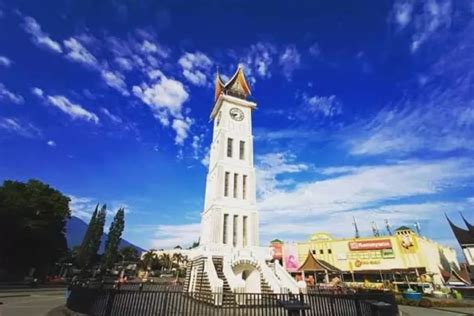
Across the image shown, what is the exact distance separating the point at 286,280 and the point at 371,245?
111ft

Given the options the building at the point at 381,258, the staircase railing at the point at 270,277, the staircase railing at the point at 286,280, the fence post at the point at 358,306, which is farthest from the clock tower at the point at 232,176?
the building at the point at 381,258

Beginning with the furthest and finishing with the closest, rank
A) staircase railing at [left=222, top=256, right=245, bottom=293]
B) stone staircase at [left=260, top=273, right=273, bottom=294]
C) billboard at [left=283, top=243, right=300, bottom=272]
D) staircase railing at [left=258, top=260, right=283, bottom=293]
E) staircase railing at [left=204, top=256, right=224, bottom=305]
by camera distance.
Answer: billboard at [left=283, top=243, right=300, bottom=272] → stone staircase at [left=260, top=273, right=273, bottom=294] → staircase railing at [left=258, top=260, right=283, bottom=293] → staircase railing at [left=222, top=256, right=245, bottom=293] → staircase railing at [left=204, top=256, right=224, bottom=305]

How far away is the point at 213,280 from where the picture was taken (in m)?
17.2

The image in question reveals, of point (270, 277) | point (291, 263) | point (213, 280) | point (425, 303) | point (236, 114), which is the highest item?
point (236, 114)

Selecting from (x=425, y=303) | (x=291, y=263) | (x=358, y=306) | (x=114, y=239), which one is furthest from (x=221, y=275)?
(x=114, y=239)

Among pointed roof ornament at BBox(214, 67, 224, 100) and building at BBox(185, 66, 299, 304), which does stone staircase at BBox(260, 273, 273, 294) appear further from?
pointed roof ornament at BBox(214, 67, 224, 100)

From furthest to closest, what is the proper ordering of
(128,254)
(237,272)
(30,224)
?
1. (128,254)
2. (30,224)
3. (237,272)

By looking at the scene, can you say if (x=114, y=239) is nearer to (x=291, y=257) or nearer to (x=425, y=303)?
(x=291, y=257)

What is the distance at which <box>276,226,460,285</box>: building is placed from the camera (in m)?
42.5

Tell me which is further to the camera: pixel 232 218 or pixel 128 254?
pixel 128 254

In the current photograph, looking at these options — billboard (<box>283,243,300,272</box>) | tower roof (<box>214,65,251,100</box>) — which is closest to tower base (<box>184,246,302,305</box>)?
tower roof (<box>214,65,251,100</box>)

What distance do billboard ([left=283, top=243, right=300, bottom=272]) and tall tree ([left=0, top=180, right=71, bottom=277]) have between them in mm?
37385

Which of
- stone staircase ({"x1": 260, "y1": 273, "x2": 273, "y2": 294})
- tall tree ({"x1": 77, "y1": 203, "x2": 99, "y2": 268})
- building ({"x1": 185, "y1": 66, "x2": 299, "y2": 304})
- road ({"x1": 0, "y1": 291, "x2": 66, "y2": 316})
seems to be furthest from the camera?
tall tree ({"x1": 77, "y1": 203, "x2": 99, "y2": 268})

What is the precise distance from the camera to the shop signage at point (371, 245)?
44.8m
